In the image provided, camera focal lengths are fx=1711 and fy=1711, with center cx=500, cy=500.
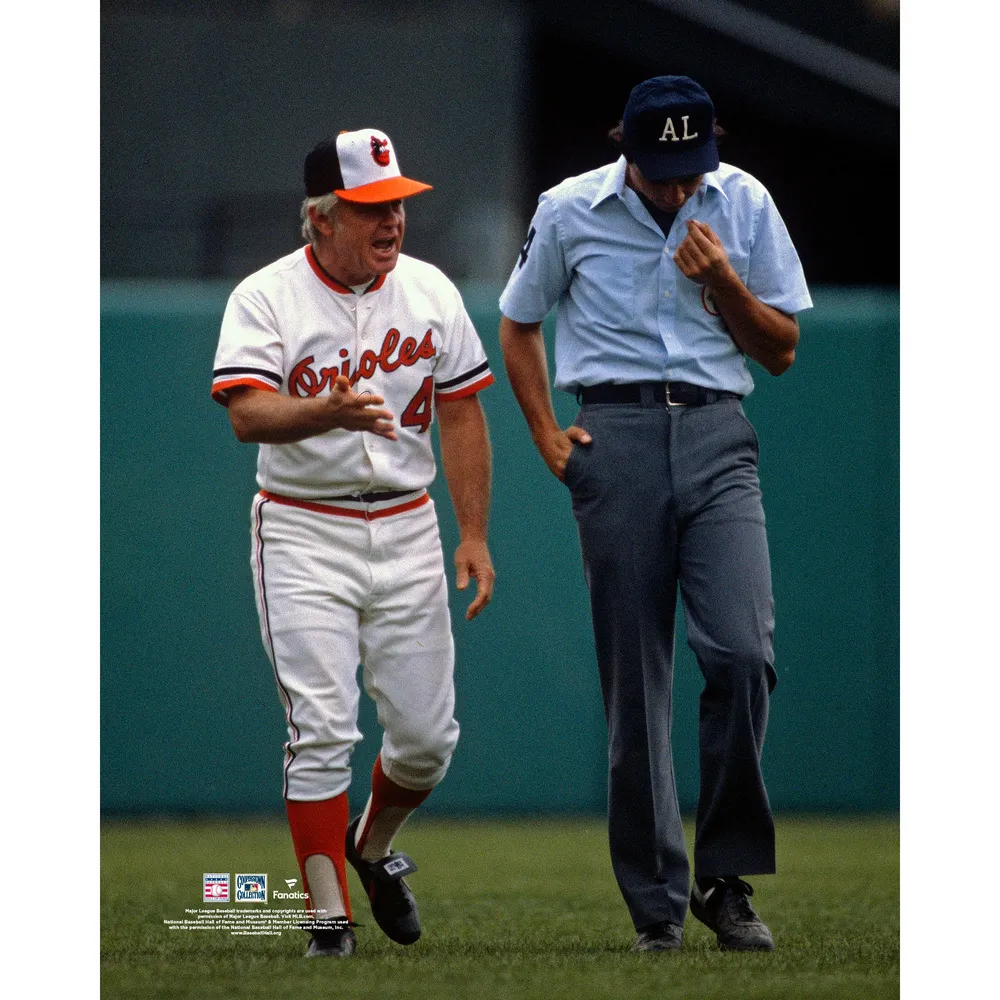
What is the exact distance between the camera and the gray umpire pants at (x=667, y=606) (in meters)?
3.56

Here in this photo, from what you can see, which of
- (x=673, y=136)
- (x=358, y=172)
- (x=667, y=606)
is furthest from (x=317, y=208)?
(x=667, y=606)

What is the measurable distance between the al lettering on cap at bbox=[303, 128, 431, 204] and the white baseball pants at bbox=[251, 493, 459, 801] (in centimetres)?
68

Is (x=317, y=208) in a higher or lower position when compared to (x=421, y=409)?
higher

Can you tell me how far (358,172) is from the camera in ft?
12.3

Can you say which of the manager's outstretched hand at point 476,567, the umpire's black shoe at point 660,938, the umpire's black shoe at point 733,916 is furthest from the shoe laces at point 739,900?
the manager's outstretched hand at point 476,567

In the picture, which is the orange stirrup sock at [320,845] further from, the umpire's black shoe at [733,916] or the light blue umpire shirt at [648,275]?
the light blue umpire shirt at [648,275]

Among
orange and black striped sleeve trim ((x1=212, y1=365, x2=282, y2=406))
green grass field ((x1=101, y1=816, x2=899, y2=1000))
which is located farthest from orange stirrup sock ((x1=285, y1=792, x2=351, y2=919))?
orange and black striped sleeve trim ((x1=212, y1=365, x2=282, y2=406))

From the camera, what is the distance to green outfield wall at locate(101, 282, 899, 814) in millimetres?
4742

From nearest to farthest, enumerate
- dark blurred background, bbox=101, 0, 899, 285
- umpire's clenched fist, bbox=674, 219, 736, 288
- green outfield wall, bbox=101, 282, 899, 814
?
umpire's clenched fist, bbox=674, 219, 736, 288 → dark blurred background, bbox=101, 0, 899, 285 → green outfield wall, bbox=101, 282, 899, 814

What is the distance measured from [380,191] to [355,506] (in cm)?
69

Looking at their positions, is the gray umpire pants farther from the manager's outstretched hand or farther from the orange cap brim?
the orange cap brim

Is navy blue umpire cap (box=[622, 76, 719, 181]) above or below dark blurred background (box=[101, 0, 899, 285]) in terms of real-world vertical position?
below

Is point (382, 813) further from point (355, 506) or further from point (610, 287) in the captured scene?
point (610, 287)
